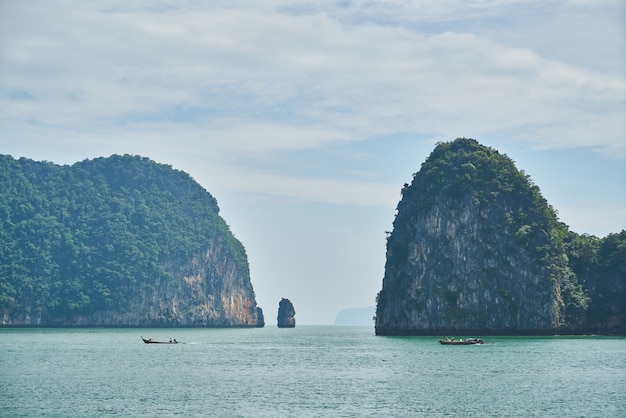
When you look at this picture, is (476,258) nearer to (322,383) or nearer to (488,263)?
(488,263)

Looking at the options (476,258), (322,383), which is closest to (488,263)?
(476,258)

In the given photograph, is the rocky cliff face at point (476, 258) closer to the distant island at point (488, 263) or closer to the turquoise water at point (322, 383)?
Result: the distant island at point (488, 263)

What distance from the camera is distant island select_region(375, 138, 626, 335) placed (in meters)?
152

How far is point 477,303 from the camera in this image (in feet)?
502

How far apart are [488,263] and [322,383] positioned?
8962 centimetres

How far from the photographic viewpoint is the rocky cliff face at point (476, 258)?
152250 mm

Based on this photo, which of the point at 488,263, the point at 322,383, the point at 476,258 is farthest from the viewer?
the point at 476,258

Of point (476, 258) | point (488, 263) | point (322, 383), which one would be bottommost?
point (322, 383)

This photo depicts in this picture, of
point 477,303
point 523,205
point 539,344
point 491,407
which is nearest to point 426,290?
point 477,303

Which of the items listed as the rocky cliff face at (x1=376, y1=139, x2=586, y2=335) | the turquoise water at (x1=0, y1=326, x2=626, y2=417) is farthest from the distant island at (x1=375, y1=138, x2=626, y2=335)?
the turquoise water at (x1=0, y1=326, x2=626, y2=417)

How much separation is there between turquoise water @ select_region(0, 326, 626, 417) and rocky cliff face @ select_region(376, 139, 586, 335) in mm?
40116

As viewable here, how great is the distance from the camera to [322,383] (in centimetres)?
7219

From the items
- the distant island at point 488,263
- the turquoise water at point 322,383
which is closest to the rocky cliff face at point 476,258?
the distant island at point 488,263

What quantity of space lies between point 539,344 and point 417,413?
72.2 meters
